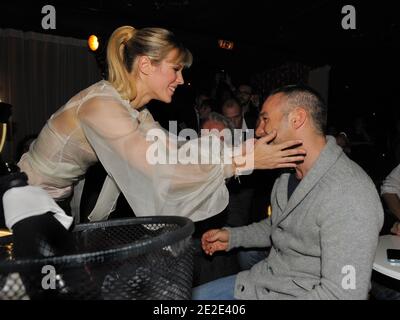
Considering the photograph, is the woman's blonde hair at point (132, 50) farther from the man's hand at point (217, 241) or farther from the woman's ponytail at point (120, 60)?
the man's hand at point (217, 241)

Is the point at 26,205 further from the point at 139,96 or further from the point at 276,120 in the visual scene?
the point at 276,120

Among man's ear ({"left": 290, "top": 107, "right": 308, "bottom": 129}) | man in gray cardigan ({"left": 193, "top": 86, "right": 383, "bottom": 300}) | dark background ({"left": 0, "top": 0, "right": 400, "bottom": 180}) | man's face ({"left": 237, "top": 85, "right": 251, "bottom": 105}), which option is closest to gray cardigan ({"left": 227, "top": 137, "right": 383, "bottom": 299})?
man in gray cardigan ({"left": 193, "top": 86, "right": 383, "bottom": 300})

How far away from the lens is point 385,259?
1.60 metres

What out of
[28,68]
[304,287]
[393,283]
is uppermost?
[28,68]

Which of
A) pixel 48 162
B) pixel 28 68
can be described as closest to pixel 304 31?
pixel 28 68

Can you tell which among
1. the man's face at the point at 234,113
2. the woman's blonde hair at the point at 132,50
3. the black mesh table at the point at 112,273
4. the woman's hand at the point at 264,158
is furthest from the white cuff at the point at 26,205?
the man's face at the point at 234,113

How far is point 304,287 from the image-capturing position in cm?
142

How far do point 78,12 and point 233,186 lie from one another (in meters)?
3.94

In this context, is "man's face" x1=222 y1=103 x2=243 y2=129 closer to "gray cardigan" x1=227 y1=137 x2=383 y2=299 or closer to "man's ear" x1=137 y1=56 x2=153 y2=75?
"gray cardigan" x1=227 y1=137 x2=383 y2=299

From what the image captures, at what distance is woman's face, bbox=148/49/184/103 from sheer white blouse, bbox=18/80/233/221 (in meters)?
0.14

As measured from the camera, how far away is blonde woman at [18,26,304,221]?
121 cm

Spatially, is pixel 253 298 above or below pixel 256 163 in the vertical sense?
below

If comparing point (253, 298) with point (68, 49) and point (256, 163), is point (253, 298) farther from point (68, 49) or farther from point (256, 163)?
point (68, 49)

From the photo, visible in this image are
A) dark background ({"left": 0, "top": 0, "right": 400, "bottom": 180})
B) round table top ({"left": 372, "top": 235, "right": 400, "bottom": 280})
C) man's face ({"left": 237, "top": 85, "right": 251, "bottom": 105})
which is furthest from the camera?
dark background ({"left": 0, "top": 0, "right": 400, "bottom": 180})
